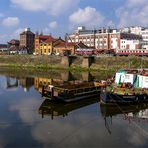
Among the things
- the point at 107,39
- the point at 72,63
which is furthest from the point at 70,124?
the point at 107,39

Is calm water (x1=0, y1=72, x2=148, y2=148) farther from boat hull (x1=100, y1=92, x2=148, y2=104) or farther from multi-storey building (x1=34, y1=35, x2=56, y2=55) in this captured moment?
multi-storey building (x1=34, y1=35, x2=56, y2=55)

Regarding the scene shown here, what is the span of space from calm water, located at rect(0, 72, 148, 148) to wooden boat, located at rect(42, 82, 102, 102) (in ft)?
3.50

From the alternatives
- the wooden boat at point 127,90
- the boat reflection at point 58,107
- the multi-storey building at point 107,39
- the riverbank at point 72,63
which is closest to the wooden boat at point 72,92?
the boat reflection at point 58,107

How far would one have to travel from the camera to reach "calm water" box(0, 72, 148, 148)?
2983cm

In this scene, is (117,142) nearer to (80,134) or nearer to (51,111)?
→ (80,134)

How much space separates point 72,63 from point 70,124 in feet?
276

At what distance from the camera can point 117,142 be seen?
29.8 metres

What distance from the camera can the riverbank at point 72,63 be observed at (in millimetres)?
107625

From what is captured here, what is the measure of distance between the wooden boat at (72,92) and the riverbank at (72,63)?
4503 cm

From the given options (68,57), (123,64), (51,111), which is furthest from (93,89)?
(68,57)

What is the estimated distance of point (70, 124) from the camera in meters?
36.1

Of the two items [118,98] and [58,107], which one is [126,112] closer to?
[118,98]

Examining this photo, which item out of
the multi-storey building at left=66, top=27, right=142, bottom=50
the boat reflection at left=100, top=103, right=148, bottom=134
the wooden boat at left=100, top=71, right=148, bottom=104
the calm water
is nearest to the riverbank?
the wooden boat at left=100, top=71, right=148, bottom=104

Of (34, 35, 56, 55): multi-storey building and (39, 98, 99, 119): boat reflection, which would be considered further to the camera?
(34, 35, 56, 55): multi-storey building
